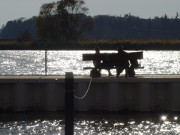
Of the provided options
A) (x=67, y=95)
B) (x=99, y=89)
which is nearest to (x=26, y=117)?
(x=99, y=89)

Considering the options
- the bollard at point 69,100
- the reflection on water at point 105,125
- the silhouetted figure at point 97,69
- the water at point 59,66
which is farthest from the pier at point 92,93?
the water at point 59,66

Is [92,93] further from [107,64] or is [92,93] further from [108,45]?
[108,45]

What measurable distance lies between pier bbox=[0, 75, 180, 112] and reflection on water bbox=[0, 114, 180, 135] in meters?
0.52

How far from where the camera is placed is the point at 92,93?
2639 cm

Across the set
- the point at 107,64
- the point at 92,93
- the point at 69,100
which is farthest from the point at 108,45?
the point at 69,100

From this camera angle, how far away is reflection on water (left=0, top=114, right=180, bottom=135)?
77.7 ft

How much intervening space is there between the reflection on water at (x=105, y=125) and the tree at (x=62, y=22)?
305 feet

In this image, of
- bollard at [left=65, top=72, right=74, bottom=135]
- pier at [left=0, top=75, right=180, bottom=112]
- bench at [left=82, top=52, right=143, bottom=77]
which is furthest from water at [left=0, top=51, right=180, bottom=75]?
bollard at [left=65, top=72, right=74, bottom=135]

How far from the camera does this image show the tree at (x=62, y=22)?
4737 inches

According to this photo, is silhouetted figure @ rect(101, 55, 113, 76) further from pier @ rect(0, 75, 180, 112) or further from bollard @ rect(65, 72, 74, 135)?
bollard @ rect(65, 72, 74, 135)

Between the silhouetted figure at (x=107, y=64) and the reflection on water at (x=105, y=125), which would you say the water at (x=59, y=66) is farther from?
the reflection on water at (x=105, y=125)

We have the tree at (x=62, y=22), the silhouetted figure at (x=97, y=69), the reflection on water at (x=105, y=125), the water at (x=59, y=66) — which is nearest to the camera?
the reflection on water at (x=105, y=125)

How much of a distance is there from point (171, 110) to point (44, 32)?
9764 centimetres

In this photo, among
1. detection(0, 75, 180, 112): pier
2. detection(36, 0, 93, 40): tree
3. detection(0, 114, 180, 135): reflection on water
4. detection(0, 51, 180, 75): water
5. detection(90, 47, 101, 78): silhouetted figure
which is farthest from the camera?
detection(36, 0, 93, 40): tree
